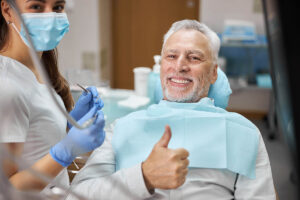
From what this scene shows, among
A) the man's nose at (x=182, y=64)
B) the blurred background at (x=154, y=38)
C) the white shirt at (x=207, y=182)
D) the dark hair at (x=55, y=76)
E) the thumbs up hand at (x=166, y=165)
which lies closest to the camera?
the thumbs up hand at (x=166, y=165)

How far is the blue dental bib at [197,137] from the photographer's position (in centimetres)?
97

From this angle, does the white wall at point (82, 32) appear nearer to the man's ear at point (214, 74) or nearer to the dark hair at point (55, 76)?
the dark hair at point (55, 76)

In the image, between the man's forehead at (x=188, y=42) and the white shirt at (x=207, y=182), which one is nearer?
the white shirt at (x=207, y=182)

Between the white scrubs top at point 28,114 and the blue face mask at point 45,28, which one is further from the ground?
the blue face mask at point 45,28

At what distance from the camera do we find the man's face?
1.10 m

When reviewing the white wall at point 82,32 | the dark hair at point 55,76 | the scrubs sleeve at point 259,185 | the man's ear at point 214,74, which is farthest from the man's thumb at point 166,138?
the white wall at point 82,32

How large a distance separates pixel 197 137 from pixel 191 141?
26 mm

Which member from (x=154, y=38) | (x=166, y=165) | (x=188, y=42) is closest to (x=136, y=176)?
(x=166, y=165)

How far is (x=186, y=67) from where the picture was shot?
110 centimetres

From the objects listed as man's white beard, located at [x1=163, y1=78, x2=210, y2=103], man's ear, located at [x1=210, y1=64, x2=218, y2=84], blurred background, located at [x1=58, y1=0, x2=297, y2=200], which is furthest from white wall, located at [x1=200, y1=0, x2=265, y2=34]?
man's white beard, located at [x1=163, y1=78, x2=210, y2=103]

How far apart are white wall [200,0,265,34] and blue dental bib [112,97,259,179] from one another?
8.56 ft

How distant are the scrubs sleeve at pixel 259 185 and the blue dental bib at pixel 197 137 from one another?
2 cm

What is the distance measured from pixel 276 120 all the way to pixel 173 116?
23.9 inches

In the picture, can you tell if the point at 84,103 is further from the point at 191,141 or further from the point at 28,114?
the point at 191,141
